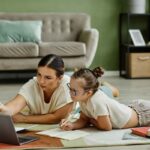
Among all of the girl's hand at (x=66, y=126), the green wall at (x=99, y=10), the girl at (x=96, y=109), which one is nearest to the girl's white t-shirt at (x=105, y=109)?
the girl at (x=96, y=109)

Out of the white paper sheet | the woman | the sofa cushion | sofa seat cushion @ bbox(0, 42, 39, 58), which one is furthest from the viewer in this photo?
the sofa cushion

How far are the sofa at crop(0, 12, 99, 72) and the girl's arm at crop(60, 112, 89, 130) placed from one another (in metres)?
2.51

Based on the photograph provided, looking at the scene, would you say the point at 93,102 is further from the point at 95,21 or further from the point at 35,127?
the point at 95,21

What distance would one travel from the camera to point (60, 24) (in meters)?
5.75

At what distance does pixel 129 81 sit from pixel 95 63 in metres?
0.81

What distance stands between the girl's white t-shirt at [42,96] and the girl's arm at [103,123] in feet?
0.85

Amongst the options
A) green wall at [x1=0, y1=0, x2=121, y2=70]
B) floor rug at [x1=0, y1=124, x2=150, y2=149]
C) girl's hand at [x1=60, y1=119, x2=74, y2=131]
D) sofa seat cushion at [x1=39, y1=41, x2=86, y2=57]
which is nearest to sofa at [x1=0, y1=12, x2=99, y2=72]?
sofa seat cushion at [x1=39, y1=41, x2=86, y2=57]

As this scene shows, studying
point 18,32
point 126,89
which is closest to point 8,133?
point 126,89

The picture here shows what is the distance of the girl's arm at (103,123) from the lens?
2.50m

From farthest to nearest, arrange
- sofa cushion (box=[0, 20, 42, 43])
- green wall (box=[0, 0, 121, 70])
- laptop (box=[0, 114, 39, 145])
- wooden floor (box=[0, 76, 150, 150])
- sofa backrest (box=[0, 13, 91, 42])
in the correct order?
1. green wall (box=[0, 0, 121, 70])
2. sofa backrest (box=[0, 13, 91, 42])
3. sofa cushion (box=[0, 20, 42, 43])
4. wooden floor (box=[0, 76, 150, 150])
5. laptop (box=[0, 114, 39, 145])

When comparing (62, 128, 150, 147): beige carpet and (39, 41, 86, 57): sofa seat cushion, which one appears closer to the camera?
(62, 128, 150, 147): beige carpet

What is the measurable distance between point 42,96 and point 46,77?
8.1 inches

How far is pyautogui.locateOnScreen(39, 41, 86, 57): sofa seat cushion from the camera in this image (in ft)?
16.8

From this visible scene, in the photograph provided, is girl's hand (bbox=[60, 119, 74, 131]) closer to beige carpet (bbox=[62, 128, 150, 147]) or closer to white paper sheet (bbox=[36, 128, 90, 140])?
white paper sheet (bbox=[36, 128, 90, 140])
